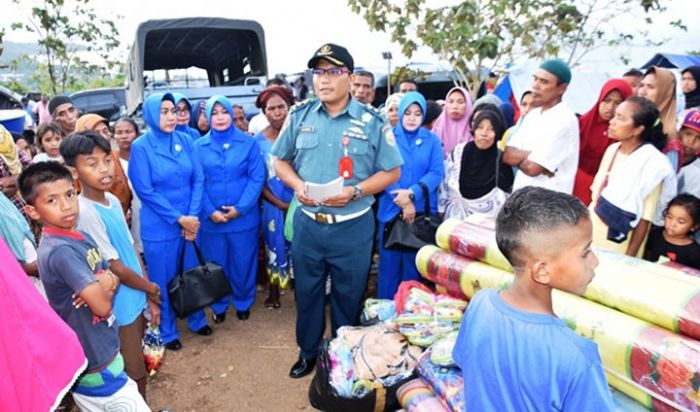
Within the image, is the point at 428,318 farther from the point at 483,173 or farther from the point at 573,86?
the point at 573,86

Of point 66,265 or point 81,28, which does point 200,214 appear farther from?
point 81,28

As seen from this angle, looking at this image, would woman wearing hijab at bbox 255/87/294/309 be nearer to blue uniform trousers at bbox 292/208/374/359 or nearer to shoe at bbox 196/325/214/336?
shoe at bbox 196/325/214/336

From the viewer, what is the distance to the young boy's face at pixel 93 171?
233cm

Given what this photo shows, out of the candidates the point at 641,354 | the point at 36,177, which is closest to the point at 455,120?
the point at 641,354

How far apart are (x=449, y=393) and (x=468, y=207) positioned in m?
1.69

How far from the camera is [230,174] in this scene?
3.76 meters

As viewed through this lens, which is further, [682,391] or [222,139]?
[222,139]

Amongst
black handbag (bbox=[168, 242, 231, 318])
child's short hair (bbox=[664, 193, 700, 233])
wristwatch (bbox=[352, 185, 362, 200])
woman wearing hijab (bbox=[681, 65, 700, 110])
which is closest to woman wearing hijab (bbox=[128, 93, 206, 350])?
black handbag (bbox=[168, 242, 231, 318])

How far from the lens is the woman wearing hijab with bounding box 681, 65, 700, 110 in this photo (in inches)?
168

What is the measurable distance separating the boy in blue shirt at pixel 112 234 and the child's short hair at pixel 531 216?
1.82 meters

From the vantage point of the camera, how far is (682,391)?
66.9 inches

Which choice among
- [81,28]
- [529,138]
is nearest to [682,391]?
[529,138]

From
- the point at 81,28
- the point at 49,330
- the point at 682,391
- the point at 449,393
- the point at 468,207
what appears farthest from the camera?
the point at 81,28

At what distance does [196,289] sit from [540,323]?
2.56 meters
